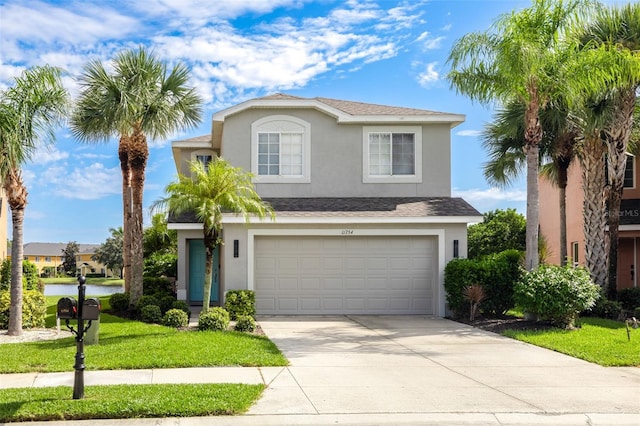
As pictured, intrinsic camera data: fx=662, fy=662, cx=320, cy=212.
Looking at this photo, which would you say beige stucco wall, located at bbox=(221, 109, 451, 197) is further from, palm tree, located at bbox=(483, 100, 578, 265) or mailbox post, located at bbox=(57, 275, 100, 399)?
mailbox post, located at bbox=(57, 275, 100, 399)

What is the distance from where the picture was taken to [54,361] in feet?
36.7

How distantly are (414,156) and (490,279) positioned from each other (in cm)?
466

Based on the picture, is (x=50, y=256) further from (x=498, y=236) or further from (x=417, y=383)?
(x=417, y=383)

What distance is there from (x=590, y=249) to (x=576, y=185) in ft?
27.5

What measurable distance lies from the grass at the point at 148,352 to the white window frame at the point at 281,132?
246 inches

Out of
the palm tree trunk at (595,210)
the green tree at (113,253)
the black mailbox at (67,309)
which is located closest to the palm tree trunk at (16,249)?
the black mailbox at (67,309)

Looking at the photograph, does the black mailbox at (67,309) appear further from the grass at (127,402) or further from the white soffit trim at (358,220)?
the white soffit trim at (358,220)

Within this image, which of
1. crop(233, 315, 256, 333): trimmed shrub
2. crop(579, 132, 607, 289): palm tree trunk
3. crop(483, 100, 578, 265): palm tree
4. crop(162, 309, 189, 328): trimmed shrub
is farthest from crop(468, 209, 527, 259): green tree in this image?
crop(162, 309, 189, 328): trimmed shrub

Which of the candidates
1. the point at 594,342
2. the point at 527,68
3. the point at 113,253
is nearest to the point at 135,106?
the point at 527,68

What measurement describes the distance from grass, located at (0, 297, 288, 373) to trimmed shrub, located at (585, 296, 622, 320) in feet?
32.8

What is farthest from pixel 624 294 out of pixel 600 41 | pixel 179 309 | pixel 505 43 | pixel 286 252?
pixel 179 309

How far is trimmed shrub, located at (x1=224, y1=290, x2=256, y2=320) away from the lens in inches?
675

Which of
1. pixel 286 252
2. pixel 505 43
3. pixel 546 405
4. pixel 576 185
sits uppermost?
pixel 505 43

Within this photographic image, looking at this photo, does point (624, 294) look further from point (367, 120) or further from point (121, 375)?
point (121, 375)
